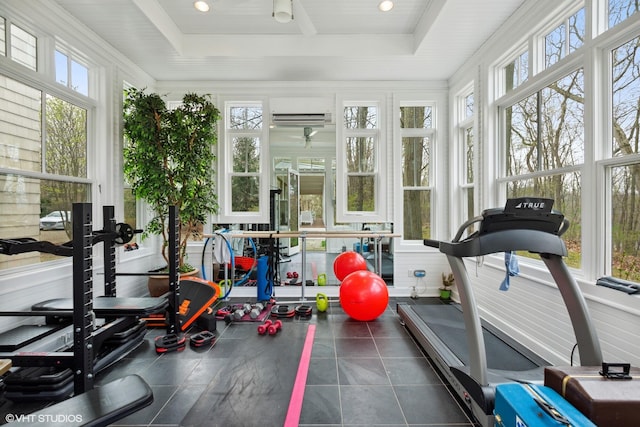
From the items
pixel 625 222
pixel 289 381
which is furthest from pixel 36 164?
pixel 625 222

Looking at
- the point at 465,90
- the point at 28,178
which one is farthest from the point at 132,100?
the point at 465,90

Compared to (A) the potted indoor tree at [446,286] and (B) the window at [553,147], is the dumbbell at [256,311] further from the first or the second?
(B) the window at [553,147]

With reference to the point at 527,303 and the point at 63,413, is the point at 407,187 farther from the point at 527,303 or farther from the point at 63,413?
the point at 63,413

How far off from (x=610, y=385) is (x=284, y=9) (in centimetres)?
335

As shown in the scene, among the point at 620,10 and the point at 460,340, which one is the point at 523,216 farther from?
the point at 620,10

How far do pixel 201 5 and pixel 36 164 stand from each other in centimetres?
247

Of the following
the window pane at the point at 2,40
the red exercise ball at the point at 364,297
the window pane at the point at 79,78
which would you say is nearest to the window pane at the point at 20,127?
the window pane at the point at 2,40

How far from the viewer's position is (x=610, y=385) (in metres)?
1.33

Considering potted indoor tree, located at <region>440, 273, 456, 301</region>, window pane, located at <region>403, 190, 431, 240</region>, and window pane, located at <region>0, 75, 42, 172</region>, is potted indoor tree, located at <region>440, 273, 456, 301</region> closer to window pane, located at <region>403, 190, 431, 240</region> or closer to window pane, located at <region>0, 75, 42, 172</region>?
window pane, located at <region>403, 190, 431, 240</region>

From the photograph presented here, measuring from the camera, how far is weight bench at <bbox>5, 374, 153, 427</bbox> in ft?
3.32

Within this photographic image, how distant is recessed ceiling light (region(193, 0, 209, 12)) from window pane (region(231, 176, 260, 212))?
7.92 ft

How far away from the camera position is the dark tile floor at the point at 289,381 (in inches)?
80.9

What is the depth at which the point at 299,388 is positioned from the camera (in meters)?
2.36

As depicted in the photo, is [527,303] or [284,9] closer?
[284,9]
